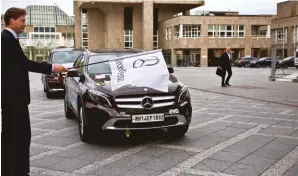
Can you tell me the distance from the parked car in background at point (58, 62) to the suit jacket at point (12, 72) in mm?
10016

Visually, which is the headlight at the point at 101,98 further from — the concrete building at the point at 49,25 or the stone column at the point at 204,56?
the concrete building at the point at 49,25

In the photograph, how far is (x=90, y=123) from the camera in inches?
265

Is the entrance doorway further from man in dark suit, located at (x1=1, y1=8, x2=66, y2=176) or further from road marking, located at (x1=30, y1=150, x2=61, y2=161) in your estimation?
man in dark suit, located at (x1=1, y1=8, x2=66, y2=176)

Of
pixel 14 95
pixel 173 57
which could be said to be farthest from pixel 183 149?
pixel 173 57

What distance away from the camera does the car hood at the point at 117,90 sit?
6562 millimetres

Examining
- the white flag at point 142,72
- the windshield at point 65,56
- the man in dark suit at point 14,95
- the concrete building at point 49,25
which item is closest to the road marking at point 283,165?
the white flag at point 142,72

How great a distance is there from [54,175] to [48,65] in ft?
4.81

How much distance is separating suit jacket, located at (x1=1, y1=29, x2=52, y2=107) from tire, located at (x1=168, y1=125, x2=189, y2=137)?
3.46 metres

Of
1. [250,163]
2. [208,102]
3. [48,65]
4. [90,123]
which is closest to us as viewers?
[48,65]

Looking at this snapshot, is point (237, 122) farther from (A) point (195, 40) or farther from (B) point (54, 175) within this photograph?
(A) point (195, 40)

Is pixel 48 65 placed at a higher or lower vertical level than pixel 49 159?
higher

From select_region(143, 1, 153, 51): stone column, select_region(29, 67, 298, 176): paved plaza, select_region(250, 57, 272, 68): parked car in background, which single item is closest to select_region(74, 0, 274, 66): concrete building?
select_region(143, 1, 153, 51): stone column

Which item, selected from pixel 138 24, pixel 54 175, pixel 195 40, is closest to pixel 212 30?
pixel 195 40

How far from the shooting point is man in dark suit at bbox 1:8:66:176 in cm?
417
